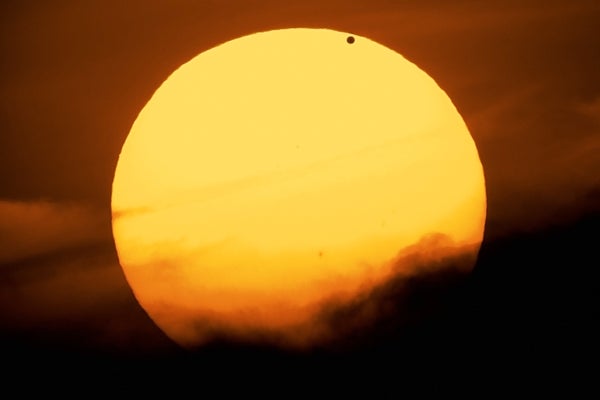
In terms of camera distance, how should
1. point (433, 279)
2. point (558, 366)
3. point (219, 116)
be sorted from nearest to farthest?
point (219, 116)
point (433, 279)
point (558, 366)

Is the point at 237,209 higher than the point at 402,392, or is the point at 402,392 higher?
the point at 237,209

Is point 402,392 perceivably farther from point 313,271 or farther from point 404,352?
point 313,271

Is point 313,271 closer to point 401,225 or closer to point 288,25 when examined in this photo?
point 401,225

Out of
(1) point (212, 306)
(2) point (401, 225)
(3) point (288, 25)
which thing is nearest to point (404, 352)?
(2) point (401, 225)

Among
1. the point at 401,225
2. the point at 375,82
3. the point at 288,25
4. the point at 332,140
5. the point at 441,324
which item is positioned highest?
the point at 288,25

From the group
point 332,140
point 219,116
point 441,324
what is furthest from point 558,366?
point 219,116

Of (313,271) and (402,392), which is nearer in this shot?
(313,271)

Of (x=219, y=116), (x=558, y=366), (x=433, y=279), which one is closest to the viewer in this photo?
(x=219, y=116)
